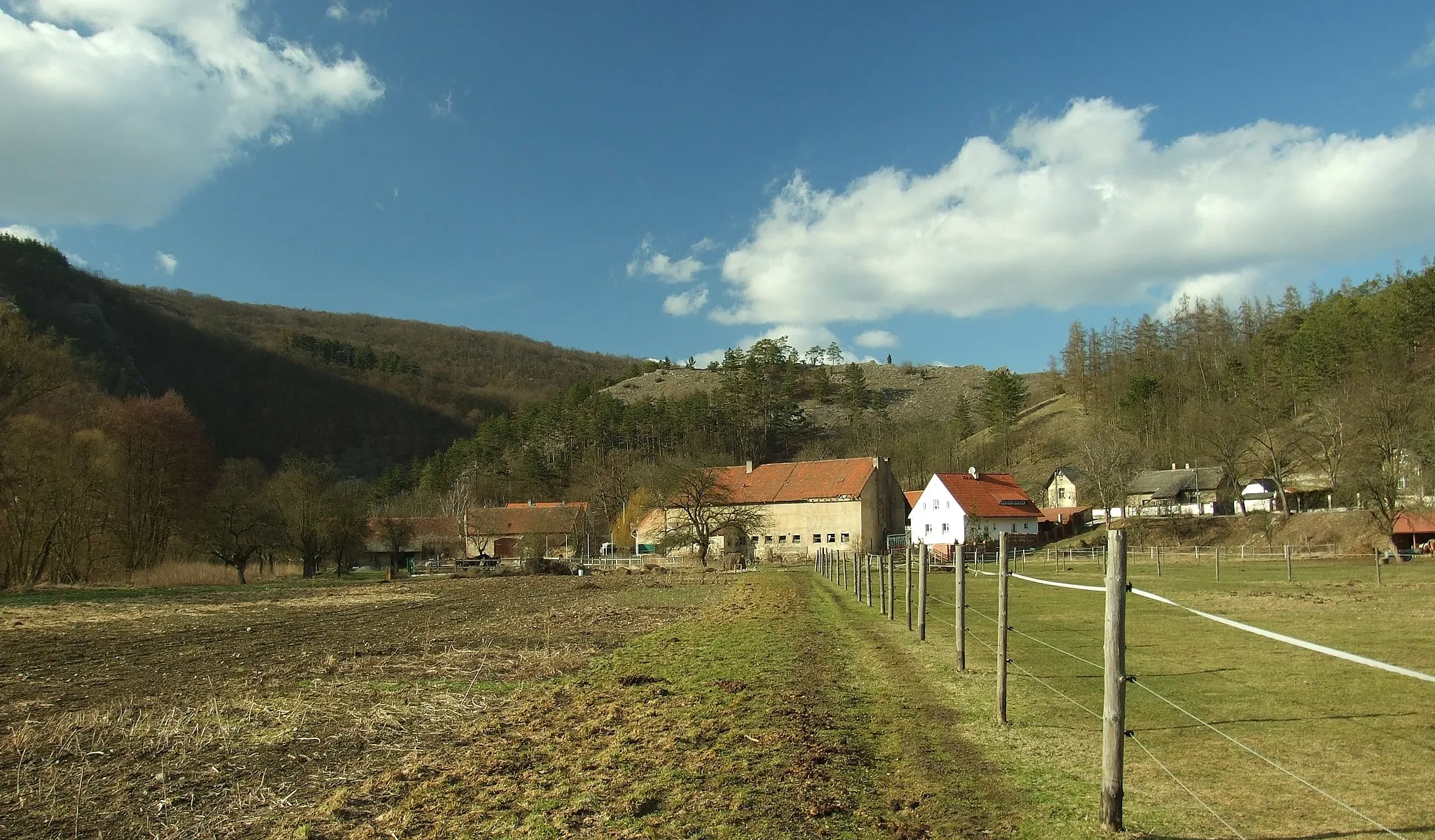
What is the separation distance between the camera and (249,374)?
167000 millimetres

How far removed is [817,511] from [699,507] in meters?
16.8

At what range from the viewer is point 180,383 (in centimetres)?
15000

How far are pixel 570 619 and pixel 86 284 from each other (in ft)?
547

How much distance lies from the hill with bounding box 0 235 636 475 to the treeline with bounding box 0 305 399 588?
72.0 meters

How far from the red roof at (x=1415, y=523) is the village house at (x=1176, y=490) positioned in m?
26.6

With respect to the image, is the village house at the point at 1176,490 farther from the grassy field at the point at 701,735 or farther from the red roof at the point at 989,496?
the grassy field at the point at 701,735

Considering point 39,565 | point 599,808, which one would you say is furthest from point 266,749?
point 39,565

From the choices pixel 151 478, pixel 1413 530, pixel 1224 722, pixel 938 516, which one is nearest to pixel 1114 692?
pixel 1224 722

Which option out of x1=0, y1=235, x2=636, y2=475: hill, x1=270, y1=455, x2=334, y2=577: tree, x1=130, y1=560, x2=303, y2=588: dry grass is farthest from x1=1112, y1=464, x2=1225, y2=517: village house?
x1=0, y1=235, x2=636, y2=475: hill

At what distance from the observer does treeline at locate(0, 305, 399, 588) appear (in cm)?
4012

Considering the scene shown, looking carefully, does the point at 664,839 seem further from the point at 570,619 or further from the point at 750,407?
the point at 750,407

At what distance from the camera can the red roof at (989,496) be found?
7181 centimetres

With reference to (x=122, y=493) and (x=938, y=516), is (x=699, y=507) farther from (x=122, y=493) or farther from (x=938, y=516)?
(x=122, y=493)

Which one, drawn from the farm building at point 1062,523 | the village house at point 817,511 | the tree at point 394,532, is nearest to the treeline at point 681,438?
the farm building at point 1062,523
